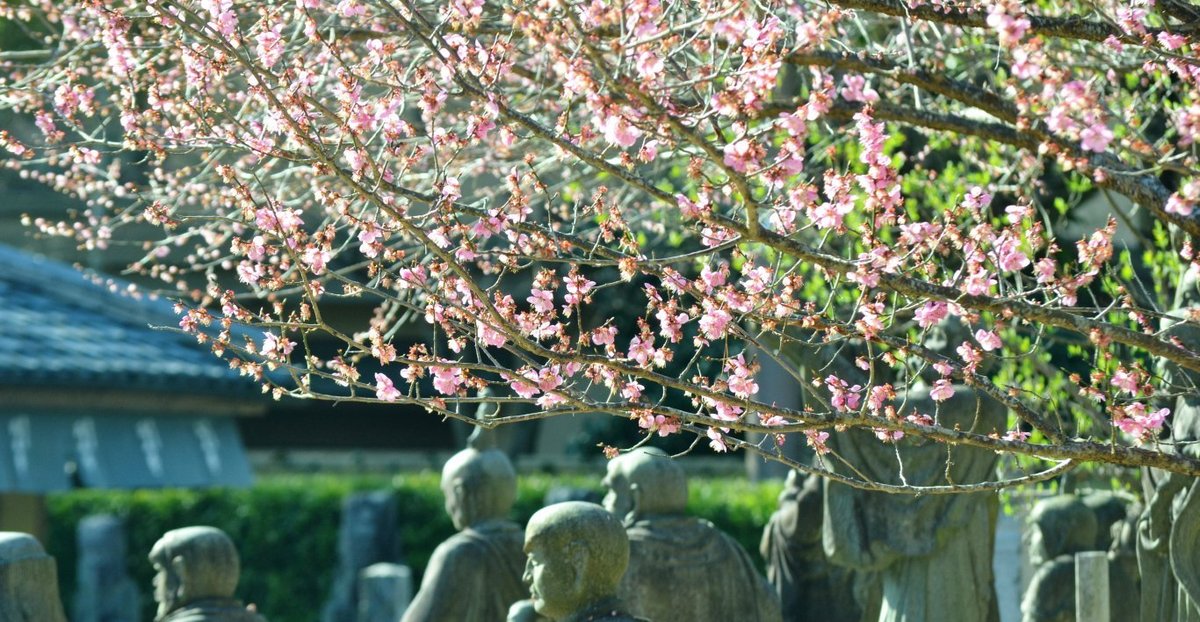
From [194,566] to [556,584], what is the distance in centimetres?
213

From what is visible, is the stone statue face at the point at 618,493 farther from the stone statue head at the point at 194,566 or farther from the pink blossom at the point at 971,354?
the pink blossom at the point at 971,354

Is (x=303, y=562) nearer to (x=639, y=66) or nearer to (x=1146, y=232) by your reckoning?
(x=1146, y=232)

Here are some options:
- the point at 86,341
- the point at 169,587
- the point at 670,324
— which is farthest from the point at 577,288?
the point at 86,341

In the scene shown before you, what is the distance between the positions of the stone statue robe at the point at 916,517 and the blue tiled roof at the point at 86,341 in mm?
6078

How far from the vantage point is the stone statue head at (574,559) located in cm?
604

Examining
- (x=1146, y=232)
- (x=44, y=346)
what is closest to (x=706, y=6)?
(x=1146, y=232)

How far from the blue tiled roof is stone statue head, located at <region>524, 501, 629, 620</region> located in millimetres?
6653

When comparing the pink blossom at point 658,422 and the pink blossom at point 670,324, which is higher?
the pink blossom at point 670,324

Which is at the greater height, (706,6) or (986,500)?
(706,6)

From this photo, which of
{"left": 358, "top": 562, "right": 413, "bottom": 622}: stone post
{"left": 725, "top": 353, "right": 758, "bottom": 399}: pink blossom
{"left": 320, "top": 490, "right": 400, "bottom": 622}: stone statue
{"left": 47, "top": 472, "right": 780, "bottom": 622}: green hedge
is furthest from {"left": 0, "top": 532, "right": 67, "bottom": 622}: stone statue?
{"left": 47, "top": 472, "right": 780, "bottom": 622}: green hedge

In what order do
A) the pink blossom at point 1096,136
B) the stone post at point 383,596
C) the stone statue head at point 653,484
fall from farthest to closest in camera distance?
1. the stone post at point 383,596
2. the stone statue head at point 653,484
3. the pink blossom at point 1096,136

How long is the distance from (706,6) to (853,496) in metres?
2.38

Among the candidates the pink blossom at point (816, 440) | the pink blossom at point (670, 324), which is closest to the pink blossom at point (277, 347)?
the pink blossom at point (670, 324)

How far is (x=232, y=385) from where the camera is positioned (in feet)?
45.6
